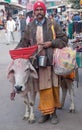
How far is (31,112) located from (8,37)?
17.4 m

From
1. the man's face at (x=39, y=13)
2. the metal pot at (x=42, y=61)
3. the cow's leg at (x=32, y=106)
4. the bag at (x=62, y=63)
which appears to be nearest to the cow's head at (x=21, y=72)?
the metal pot at (x=42, y=61)

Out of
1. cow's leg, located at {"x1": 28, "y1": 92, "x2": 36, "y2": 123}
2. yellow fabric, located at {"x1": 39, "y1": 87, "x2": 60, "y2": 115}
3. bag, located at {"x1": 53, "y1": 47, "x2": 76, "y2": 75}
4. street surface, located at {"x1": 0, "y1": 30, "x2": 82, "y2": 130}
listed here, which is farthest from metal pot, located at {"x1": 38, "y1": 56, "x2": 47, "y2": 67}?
street surface, located at {"x1": 0, "y1": 30, "x2": 82, "y2": 130}

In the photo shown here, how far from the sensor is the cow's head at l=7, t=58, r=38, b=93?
236 inches

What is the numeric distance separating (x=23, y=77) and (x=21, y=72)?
0.26ft

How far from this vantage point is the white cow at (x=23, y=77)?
6.02 m

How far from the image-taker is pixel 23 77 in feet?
19.9

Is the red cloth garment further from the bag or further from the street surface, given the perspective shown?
the street surface

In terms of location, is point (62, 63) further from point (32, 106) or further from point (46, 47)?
point (32, 106)

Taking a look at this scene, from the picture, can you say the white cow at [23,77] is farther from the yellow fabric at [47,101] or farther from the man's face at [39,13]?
the man's face at [39,13]

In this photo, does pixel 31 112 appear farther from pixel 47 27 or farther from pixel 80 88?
pixel 80 88

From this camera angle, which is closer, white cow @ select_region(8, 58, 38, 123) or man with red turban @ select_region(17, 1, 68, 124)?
white cow @ select_region(8, 58, 38, 123)

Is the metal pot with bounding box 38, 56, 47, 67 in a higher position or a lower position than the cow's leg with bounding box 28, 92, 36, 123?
higher

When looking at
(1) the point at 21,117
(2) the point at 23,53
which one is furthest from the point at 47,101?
(2) the point at 23,53

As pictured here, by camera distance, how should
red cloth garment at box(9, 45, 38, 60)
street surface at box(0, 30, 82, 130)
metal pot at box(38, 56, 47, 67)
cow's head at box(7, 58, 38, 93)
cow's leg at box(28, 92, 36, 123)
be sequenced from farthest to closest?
cow's leg at box(28, 92, 36, 123) < street surface at box(0, 30, 82, 130) < metal pot at box(38, 56, 47, 67) < red cloth garment at box(9, 45, 38, 60) < cow's head at box(7, 58, 38, 93)
